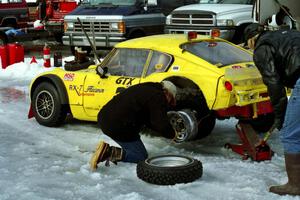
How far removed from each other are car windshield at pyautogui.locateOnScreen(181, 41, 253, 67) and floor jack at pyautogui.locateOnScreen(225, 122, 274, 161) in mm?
887

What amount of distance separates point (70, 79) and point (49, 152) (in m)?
1.42

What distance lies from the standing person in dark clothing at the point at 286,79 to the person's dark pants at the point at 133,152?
1.81 metres

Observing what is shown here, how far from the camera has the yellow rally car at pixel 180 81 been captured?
20.9 feet

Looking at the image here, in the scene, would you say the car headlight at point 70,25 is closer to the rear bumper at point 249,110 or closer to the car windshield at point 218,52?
the car windshield at point 218,52

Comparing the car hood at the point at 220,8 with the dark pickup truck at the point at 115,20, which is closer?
the car hood at the point at 220,8

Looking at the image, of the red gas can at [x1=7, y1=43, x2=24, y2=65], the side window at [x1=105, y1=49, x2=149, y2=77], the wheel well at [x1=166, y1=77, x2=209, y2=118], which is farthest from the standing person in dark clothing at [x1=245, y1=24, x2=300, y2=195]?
the red gas can at [x1=7, y1=43, x2=24, y2=65]

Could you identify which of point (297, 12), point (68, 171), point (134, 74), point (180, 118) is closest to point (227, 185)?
point (180, 118)

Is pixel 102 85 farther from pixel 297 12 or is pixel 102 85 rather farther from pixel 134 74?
pixel 297 12

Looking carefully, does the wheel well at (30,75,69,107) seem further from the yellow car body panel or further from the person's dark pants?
the person's dark pants

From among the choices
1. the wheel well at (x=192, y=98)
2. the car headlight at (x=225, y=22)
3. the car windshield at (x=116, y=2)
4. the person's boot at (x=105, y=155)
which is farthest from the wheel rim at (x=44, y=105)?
the car windshield at (x=116, y=2)

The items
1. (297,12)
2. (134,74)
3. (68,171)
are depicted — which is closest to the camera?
(68,171)

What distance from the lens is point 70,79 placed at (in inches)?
315

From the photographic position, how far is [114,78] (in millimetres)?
7449

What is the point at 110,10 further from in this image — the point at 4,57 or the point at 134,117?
the point at 134,117
